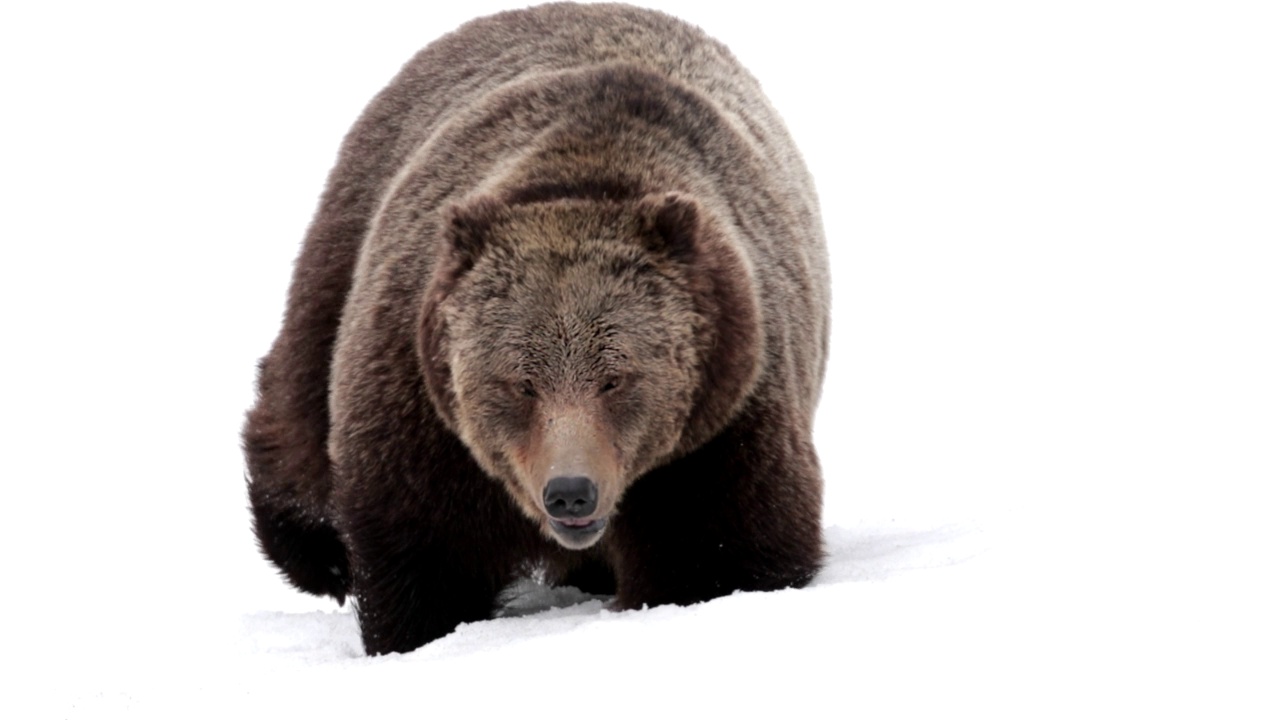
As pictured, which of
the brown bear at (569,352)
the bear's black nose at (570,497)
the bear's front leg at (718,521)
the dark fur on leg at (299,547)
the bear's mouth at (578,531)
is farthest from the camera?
the dark fur on leg at (299,547)

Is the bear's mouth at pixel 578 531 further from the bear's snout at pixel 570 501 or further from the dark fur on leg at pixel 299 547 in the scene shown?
the dark fur on leg at pixel 299 547

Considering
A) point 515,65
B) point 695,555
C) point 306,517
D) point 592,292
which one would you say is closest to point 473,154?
point 515,65

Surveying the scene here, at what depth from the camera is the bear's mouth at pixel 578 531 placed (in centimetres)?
591

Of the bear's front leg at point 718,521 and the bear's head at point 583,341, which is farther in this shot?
the bear's front leg at point 718,521

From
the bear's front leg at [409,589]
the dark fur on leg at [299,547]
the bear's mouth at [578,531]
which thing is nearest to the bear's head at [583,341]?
the bear's mouth at [578,531]

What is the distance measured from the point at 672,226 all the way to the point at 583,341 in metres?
0.57

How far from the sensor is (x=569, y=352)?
6047 millimetres

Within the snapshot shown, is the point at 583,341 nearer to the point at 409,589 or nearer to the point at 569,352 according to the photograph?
the point at 569,352

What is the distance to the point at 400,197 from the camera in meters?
7.57

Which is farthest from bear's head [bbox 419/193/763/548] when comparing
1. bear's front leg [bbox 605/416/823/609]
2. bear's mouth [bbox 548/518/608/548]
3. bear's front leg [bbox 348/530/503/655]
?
bear's front leg [bbox 348/530/503/655]

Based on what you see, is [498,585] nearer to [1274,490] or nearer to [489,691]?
[489,691]

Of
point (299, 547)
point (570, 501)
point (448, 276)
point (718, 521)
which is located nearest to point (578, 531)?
point (570, 501)

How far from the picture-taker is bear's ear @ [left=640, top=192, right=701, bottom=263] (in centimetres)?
629

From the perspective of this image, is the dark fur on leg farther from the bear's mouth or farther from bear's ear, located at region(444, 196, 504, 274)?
the bear's mouth
